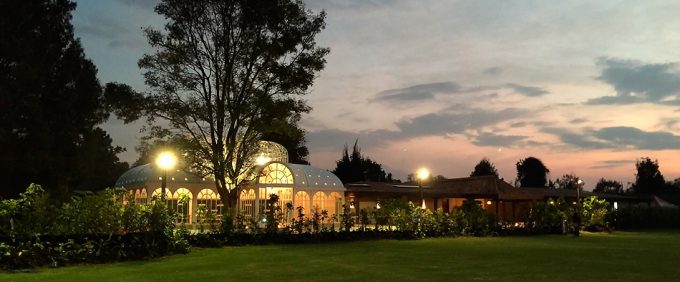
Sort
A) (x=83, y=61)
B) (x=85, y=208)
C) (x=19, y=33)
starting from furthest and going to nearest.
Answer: (x=83, y=61) → (x=19, y=33) → (x=85, y=208)

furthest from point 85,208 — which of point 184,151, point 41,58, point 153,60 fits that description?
point 41,58

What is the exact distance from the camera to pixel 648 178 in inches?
2692

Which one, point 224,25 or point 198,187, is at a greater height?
point 224,25

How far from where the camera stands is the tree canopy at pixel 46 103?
93.8 ft

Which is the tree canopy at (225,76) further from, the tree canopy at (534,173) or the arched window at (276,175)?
the tree canopy at (534,173)

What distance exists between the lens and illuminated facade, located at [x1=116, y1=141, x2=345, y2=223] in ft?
90.3

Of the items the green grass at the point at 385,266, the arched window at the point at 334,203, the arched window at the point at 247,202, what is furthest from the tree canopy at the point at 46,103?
the green grass at the point at 385,266

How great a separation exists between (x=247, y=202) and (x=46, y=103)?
39.9 ft

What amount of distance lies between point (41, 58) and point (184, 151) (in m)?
13.5

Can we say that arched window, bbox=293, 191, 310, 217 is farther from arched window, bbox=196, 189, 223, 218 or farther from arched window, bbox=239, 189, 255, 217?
arched window, bbox=196, 189, 223, 218

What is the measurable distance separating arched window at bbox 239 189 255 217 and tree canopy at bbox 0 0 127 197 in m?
8.25

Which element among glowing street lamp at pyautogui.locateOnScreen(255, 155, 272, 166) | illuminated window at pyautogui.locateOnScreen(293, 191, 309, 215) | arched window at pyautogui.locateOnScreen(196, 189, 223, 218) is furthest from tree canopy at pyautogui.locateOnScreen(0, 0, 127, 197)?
illuminated window at pyautogui.locateOnScreen(293, 191, 309, 215)

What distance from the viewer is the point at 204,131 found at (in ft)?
77.0

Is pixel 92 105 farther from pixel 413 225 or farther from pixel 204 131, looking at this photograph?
pixel 413 225
